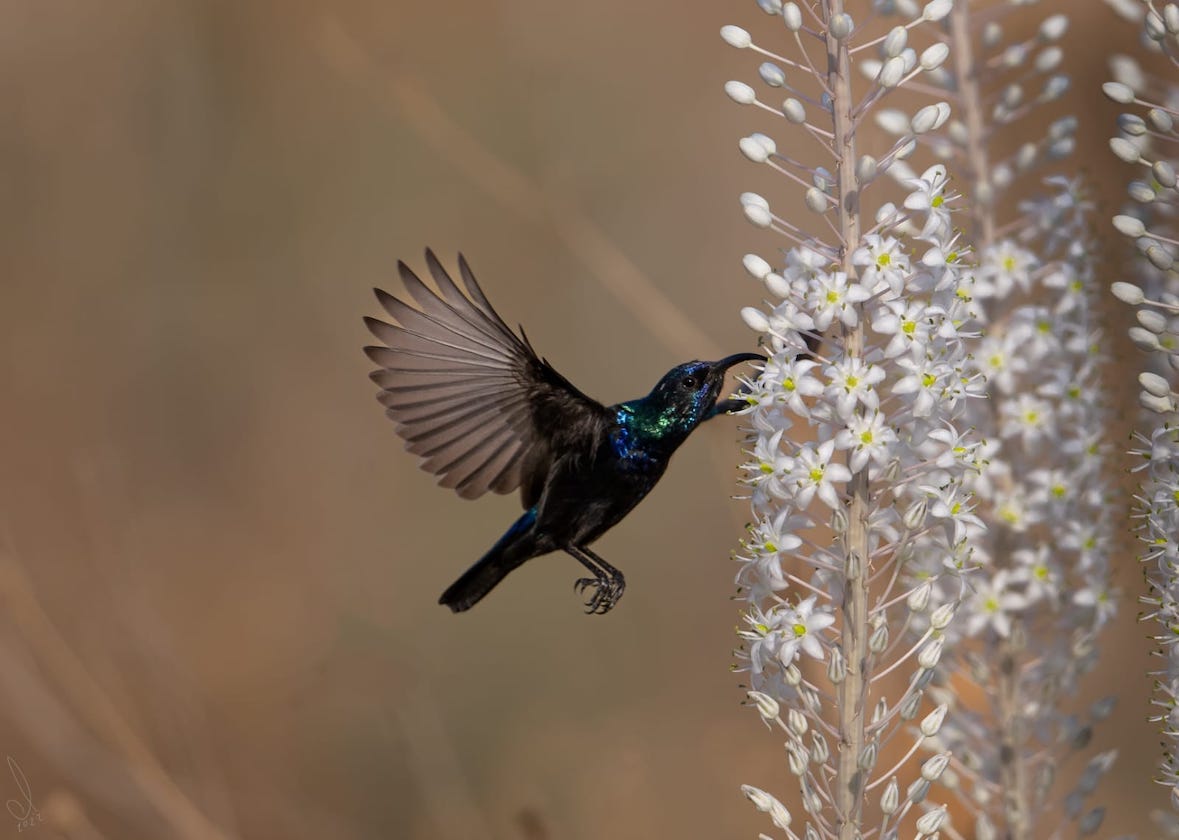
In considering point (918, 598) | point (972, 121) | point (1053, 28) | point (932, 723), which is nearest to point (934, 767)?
point (932, 723)

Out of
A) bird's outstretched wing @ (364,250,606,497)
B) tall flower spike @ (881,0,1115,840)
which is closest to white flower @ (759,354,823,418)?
bird's outstretched wing @ (364,250,606,497)

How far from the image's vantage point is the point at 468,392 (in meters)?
2.98

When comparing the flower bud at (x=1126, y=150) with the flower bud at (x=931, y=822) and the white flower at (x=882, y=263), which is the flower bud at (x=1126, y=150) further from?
the flower bud at (x=931, y=822)

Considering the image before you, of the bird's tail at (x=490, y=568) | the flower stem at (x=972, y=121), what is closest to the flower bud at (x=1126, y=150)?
the flower stem at (x=972, y=121)

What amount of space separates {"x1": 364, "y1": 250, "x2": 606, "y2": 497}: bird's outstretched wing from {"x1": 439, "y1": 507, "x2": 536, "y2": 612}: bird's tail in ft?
0.45

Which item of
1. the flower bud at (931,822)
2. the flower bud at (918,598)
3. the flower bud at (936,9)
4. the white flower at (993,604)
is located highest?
the flower bud at (936,9)

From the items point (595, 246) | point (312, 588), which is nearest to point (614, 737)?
point (312, 588)

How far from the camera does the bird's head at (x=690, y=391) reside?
3.05 metres

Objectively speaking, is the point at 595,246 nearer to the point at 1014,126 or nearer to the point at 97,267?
the point at 1014,126

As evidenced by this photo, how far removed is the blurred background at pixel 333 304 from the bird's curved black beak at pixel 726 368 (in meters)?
2.51

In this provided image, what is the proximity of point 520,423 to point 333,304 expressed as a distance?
139 inches

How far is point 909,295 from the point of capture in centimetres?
265

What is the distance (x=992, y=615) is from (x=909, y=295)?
35.3 inches

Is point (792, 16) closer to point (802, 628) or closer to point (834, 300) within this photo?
point (834, 300)
